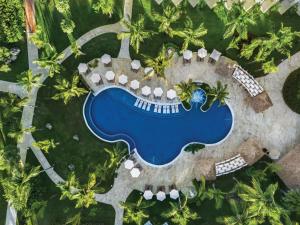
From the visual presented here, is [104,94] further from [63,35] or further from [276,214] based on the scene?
[276,214]

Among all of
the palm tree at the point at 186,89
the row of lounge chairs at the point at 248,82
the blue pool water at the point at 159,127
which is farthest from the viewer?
the blue pool water at the point at 159,127

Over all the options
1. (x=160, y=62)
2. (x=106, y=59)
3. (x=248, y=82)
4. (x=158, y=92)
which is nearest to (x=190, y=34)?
(x=160, y=62)

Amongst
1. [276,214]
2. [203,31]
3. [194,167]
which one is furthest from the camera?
[194,167]

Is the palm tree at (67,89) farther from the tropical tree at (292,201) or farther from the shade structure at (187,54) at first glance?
the tropical tree at (292,201)

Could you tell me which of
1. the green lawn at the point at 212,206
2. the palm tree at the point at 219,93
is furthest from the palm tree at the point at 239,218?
the palm tree at the point at 219,93

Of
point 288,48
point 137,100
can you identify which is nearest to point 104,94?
point 137,100

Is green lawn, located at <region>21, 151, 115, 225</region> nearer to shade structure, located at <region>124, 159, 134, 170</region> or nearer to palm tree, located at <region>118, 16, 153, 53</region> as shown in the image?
shade structure, located at <region>124, 159, 134, 170</region>

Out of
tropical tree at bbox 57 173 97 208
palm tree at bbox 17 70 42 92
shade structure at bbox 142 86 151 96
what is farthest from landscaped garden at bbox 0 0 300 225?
tropical tree at bbox 57 173 97 208
